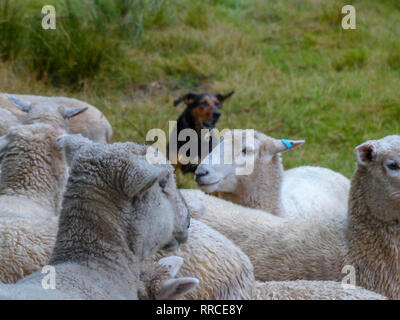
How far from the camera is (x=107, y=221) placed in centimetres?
258

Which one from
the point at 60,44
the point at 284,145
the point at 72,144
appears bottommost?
the point at 284,145

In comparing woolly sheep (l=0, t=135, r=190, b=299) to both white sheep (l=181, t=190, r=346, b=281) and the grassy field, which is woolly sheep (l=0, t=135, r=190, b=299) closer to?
white sheep (l=181, t=190, r=346, b=281)

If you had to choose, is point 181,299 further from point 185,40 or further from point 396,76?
point 185,40

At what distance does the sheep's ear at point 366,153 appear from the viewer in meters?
3.97

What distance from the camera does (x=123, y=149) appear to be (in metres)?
2.66

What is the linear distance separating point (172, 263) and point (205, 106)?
5.05 meters

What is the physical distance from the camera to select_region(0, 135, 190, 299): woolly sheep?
2.54 m

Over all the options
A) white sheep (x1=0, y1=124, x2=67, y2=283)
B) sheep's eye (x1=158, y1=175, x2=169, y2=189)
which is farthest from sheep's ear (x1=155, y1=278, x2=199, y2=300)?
white sheep (x1=0, y1=124, x2=67, y2=283)

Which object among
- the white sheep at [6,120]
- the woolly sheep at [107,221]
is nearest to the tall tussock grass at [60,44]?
the white sheep at [6,120]

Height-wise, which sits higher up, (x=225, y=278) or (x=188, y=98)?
(x=188, y=98)

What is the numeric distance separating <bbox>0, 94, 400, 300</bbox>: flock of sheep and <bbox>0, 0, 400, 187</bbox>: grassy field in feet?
4.56

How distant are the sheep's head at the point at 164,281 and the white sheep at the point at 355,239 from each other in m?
1.26

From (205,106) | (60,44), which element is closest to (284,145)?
(205,106)

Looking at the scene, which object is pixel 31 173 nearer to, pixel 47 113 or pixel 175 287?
pixel 47 113
